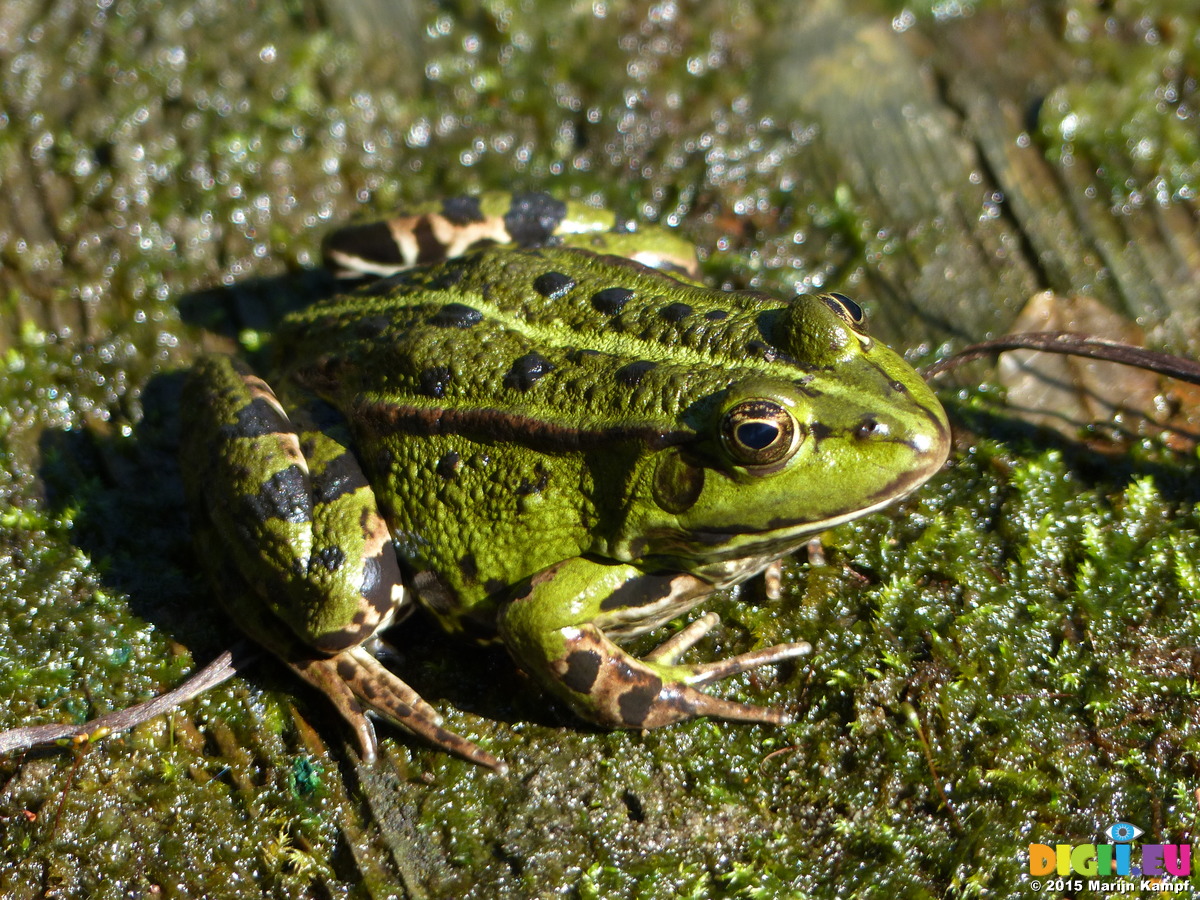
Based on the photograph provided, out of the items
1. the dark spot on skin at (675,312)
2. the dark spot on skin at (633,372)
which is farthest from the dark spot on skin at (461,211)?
the dark spot on skin at (633,372)

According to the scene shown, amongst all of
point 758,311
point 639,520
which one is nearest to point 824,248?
point 758,311

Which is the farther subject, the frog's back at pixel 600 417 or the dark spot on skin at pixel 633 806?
the dark spot on skin at pixel 633 806

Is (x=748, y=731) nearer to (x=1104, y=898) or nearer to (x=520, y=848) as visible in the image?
(x=520, y=848)

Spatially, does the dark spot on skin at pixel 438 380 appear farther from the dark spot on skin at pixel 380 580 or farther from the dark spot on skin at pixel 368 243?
the dark spot on skin at pixel 368 243

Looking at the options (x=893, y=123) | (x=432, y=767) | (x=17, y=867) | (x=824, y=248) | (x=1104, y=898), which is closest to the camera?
(x=1104, y=898)

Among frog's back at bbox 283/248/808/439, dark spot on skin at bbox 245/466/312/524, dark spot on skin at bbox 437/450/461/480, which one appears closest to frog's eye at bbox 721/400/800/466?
frog's back at bbox 283/248/808/439
